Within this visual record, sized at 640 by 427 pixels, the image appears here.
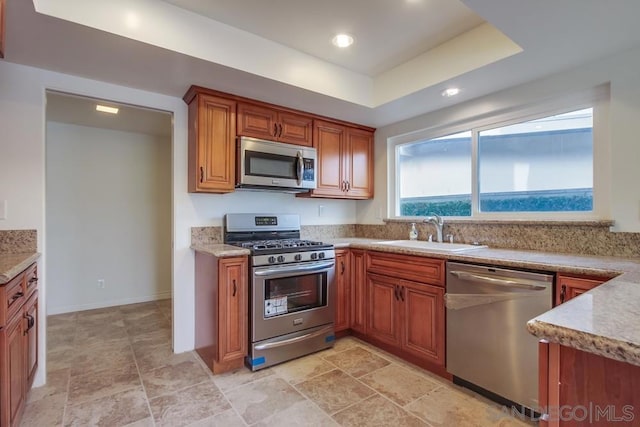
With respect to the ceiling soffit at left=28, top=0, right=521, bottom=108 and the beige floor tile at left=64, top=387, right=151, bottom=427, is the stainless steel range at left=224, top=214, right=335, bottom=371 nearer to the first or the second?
the beige floor tile at left=64, top=387, right=151, bottom=427

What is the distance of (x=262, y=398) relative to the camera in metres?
2.05

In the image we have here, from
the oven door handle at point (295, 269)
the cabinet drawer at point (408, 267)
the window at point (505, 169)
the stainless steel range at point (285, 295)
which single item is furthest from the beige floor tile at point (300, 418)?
the window at point (505, 169)

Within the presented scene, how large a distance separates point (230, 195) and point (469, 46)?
2.24 m

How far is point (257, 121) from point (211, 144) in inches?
18.6

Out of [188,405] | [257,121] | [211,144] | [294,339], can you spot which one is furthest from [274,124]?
[188,405]

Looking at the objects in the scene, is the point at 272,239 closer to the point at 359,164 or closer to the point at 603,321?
the point at 359,164

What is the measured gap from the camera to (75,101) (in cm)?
315

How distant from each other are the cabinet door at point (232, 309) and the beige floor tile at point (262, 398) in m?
0.28

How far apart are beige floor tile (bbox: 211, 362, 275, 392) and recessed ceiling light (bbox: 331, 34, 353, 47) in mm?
2461

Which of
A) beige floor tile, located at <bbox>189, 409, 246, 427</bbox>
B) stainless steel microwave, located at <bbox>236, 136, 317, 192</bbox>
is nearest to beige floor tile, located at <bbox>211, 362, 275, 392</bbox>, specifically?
beige floor tile, located at <bbox>189, 409, 246, 427</bbox>

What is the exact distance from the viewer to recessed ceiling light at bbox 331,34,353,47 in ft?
7.43

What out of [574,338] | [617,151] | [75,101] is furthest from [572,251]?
[75,101]

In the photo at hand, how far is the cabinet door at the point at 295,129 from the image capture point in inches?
117

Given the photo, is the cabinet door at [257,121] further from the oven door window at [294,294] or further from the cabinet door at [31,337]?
the cabinet door at [31,337]
